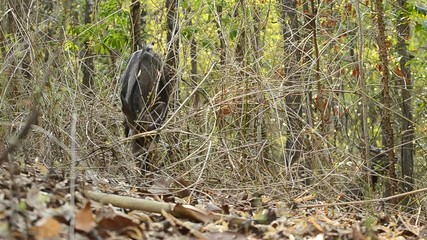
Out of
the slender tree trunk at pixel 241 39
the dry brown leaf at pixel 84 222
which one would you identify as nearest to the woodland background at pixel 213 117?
the slender tree trunk at pixel 241 39

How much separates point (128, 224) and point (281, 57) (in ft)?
16.1

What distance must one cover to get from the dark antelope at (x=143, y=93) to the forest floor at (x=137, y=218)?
159 cm

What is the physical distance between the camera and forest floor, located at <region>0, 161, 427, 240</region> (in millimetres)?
2412

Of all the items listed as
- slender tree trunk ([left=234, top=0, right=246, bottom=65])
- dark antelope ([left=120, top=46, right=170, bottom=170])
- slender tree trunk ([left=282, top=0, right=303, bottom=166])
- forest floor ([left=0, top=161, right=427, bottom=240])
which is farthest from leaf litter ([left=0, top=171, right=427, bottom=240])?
slender tree trunk ([left=234, top=0, right=246, bottom=65])

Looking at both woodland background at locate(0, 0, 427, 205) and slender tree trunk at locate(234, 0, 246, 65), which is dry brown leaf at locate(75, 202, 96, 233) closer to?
woodland background at locate(0, 0, 427, 205)

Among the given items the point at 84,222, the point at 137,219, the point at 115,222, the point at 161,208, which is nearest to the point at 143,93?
the point at 161,208

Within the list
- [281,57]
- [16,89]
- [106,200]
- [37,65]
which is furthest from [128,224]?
[281,57]

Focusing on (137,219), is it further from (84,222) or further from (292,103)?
(292,103)

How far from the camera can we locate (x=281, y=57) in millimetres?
7410

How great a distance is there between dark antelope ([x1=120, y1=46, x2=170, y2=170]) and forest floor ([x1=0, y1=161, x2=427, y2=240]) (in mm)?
1594

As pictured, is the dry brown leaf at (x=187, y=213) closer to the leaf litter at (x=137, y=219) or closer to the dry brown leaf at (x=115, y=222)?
the leaf litter at (x=137, y=219)

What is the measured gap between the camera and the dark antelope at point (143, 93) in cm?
606

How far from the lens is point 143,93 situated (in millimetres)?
6211

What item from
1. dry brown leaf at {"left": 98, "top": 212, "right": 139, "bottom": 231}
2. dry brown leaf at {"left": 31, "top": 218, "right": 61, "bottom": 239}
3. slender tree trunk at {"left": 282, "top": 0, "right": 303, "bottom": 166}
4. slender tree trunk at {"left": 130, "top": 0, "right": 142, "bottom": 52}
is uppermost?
slender tree trunk at {"left": 130, "top": 0, "right": 142, "bottom": 52}
